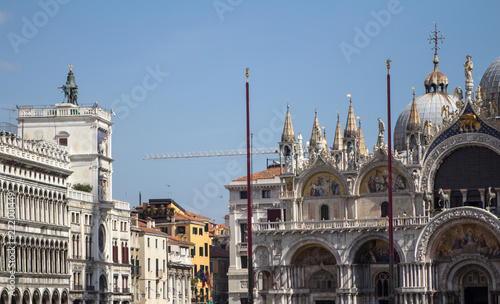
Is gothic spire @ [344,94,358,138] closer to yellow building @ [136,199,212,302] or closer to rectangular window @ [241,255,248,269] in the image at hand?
rectangular window @ [241,255,248,269]

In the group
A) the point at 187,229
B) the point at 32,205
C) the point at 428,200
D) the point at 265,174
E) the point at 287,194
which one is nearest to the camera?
the point at 32,205

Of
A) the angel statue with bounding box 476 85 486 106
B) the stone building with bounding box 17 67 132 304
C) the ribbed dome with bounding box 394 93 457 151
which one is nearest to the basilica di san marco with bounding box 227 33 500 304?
the angel statue with bounding box 476 85 486 106

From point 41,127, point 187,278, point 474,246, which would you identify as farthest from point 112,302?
point 474,246

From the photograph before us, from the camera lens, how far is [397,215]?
306ft

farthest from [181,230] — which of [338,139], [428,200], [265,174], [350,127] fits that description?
[428,200]

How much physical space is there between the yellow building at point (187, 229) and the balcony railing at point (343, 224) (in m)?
32.6

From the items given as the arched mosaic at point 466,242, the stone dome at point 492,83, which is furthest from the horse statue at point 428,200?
the stone dome at point 492,83

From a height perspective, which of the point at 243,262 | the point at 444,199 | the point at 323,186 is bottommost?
the point at 243,262

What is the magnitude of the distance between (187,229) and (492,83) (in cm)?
4567

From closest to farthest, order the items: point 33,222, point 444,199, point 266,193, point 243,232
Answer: point 33,222
point 444,199
point 243,232
point 266,193

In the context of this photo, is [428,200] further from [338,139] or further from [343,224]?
[338,139]

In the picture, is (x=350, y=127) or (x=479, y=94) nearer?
(x=479, y=94)

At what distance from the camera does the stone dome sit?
9500 centimetres

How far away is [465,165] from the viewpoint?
9144 centimetres
